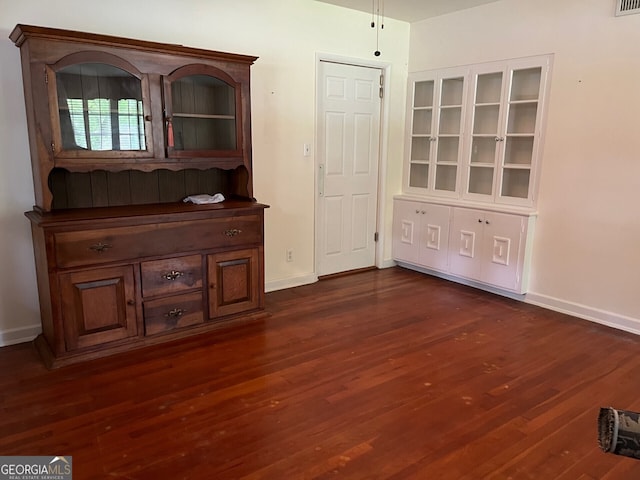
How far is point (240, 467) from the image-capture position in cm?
196

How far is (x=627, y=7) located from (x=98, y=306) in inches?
162

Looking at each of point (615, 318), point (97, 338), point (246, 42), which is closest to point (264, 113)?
point (246, 42)

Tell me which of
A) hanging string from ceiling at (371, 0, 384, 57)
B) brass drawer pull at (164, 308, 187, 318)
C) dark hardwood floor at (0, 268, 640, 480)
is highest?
hanging string from ceiling at (371, 0, 384, 57)

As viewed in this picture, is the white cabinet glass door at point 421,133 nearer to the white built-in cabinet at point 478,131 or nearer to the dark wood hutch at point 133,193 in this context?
the white built-in cabinet at point 478,131

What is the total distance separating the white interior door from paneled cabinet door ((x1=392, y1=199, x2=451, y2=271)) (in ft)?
0.99

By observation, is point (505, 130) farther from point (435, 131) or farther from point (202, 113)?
point (202, 113)

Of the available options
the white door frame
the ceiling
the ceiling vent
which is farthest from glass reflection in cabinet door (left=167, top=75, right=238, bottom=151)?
the ceiling vent

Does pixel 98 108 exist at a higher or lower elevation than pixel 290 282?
higher

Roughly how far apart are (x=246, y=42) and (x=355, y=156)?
1.54 meters

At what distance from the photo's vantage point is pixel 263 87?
3.90 meters

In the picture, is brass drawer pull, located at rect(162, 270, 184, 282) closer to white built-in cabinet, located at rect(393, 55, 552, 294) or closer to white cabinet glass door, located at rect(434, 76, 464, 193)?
white built-in cabinet, located at rect(393, 55, 552, 294)

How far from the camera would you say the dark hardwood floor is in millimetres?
2000

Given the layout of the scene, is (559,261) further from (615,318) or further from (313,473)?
(313,473)

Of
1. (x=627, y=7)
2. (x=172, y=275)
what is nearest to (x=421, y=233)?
(x=627, y=7)
